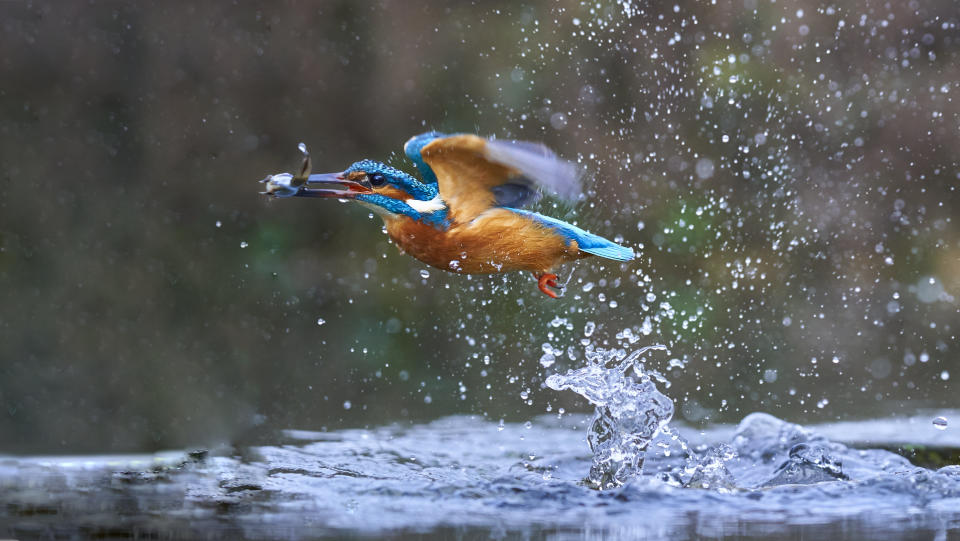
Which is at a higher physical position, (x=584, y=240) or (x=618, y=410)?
(x=584, y=240)

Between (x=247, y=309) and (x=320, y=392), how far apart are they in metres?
0.68

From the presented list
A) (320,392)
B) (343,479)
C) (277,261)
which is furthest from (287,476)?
(277,261)

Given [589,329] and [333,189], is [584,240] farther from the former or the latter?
[589,329]

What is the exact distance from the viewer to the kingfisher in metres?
2.43

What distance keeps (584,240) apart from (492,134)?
2103 millimetres

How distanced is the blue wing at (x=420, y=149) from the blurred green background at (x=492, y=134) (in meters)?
2.04

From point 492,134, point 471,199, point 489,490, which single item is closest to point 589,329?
point 492,134

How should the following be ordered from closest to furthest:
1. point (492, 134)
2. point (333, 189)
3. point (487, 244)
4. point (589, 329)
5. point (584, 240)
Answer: point (333, 189), point (487, 244), point (584, 240), point (589, 329), point (492, 134)

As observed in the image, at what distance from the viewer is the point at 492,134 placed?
4.67 m

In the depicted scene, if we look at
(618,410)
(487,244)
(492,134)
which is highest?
(492,134)

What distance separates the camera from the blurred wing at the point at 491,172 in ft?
7.89

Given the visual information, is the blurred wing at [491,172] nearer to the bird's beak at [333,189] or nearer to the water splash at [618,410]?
the bird's beak at [333,189]

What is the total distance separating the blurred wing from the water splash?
2.42 ft

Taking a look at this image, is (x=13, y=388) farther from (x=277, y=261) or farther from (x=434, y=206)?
(x=434, y=206)
